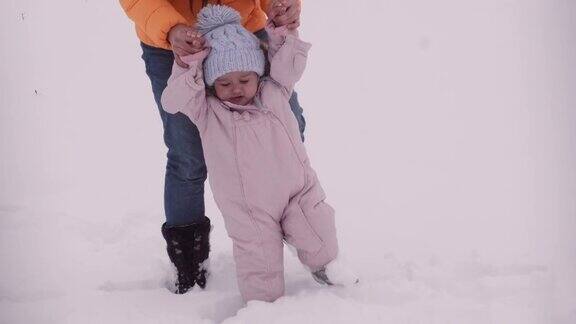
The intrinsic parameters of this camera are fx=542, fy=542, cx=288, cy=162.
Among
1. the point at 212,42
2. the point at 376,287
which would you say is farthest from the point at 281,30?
the point at 376,287

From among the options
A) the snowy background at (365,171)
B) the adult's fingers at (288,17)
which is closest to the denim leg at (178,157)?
the snowy background at (365,171)

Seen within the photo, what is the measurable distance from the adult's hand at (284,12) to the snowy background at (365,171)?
1.04 meters

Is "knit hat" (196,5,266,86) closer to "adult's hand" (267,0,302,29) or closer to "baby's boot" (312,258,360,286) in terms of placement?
"adult's hand" (267,0,302,29)

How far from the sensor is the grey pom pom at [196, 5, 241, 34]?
2.01 metres

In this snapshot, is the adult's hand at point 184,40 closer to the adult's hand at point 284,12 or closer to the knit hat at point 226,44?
the knit hat at point 226,44

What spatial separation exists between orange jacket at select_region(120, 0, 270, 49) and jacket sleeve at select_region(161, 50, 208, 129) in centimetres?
12

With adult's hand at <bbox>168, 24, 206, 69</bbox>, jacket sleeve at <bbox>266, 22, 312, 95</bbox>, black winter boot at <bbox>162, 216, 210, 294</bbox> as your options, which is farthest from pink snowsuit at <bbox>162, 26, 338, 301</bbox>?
black winter boot at <bbox>162, 216, 210, 294</bbox>

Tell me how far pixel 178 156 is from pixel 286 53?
0.60 m

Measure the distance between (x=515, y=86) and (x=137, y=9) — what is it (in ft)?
12.2

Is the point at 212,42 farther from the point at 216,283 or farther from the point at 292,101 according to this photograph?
the point at 216,283

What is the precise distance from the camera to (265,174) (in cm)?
205

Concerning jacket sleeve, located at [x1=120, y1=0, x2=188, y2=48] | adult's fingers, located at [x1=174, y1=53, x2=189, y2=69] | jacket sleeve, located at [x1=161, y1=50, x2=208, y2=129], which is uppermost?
jacket sleeve, located at [x1=120, y1=0, x2=188, y2=48]

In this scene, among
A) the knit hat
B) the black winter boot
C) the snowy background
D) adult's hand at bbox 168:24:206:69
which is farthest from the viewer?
the black winter boot

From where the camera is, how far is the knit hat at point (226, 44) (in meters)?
1.96
